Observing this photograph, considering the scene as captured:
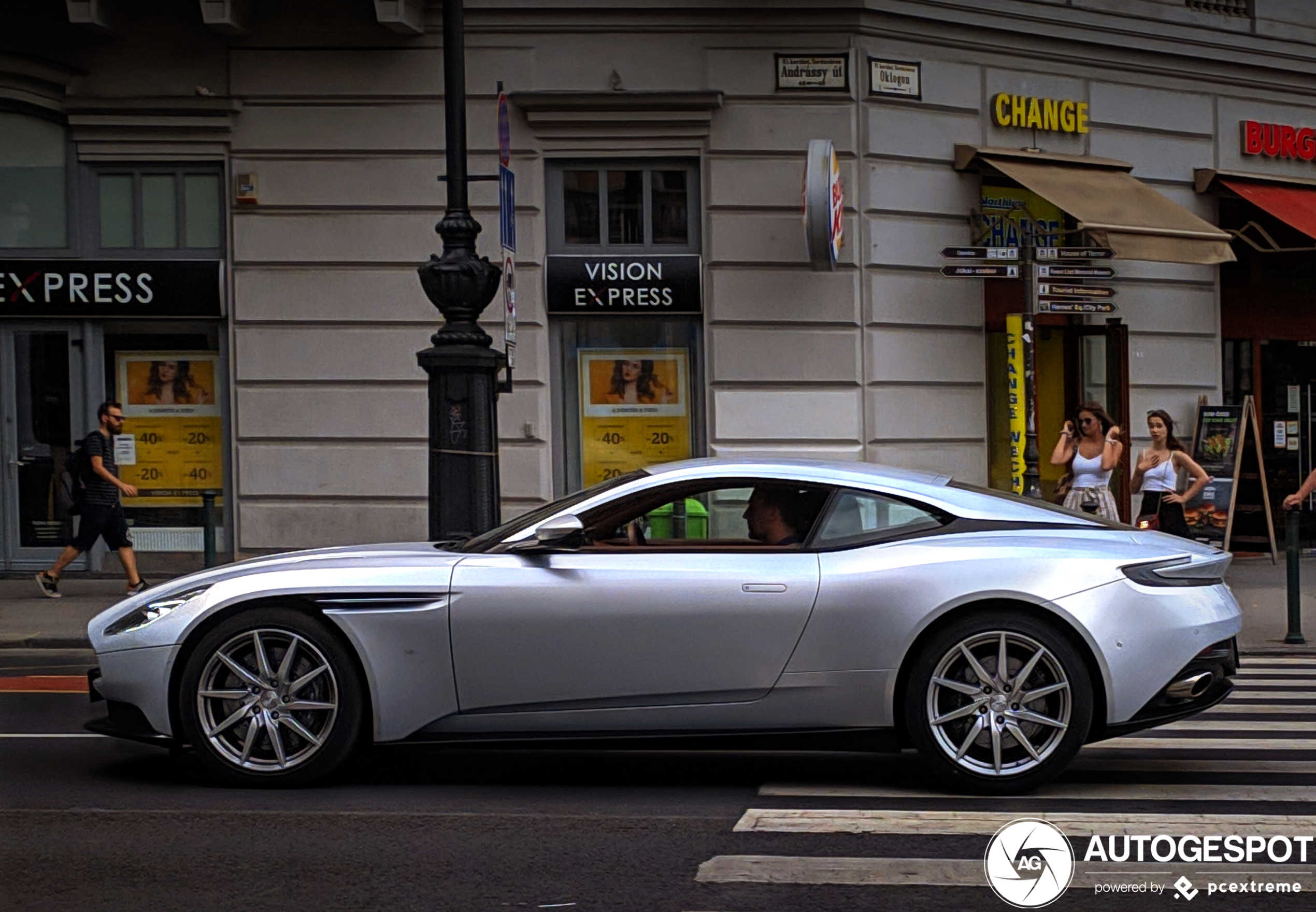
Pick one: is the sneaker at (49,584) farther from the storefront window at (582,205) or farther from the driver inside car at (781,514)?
the driver inside car at (781,514)

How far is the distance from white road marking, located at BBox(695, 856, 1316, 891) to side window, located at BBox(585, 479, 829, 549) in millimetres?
1518

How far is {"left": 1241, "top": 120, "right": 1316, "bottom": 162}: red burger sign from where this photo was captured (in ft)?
57.2

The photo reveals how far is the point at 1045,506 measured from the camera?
6516 millimetres

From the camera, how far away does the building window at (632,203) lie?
608 inches

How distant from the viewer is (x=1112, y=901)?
4617 mm

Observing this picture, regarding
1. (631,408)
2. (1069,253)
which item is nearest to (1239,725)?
(1069,253)

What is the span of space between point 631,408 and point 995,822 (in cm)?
1040

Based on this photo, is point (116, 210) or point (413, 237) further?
point (116, 210)

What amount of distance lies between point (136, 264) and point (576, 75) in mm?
4706

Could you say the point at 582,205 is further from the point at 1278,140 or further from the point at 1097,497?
the point at 1278,140

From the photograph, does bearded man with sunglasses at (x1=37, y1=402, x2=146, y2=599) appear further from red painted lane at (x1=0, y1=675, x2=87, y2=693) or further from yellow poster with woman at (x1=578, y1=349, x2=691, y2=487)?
yellow poster with woman at (x1=578, y1=349, x2=691, y2=487)

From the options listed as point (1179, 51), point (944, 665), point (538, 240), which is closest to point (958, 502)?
point (944, 665)

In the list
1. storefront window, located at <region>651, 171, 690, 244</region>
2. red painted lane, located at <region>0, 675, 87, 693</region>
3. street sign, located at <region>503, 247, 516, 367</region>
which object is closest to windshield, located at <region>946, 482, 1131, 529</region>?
street sign, located at <region>503, 247, 516, 367</region>

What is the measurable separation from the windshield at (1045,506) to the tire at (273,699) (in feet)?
8.55
